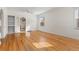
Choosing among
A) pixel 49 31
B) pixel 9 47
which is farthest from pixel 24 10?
pixel 9 47

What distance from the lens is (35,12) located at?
160cm

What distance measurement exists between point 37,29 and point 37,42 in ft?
0.77

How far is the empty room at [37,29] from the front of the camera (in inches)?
61.0

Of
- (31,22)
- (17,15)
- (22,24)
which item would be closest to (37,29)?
(31,22)

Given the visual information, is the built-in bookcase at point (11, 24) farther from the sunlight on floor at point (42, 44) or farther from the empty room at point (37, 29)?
the sunlight on floor at point (42, 44)

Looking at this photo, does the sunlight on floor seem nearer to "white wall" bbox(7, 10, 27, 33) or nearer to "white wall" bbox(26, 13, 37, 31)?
"white wall" bbox(26, 13, 37, 31)

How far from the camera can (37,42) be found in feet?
5.84

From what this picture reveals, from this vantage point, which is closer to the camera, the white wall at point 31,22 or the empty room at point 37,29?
the empty room at point 37,29

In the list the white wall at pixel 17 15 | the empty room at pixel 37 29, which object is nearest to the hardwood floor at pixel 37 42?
the empty room at pixel 37 29

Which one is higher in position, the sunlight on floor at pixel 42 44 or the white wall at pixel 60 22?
the white wall at pixel 60 22

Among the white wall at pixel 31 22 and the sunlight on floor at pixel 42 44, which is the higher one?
the white wall at pixel 31 22

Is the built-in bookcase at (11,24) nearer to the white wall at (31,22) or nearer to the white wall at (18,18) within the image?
the white wall at (18,18)

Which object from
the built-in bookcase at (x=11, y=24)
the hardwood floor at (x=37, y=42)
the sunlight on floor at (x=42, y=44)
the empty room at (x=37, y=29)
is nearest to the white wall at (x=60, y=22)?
the empty room at (x=37, y=29)
